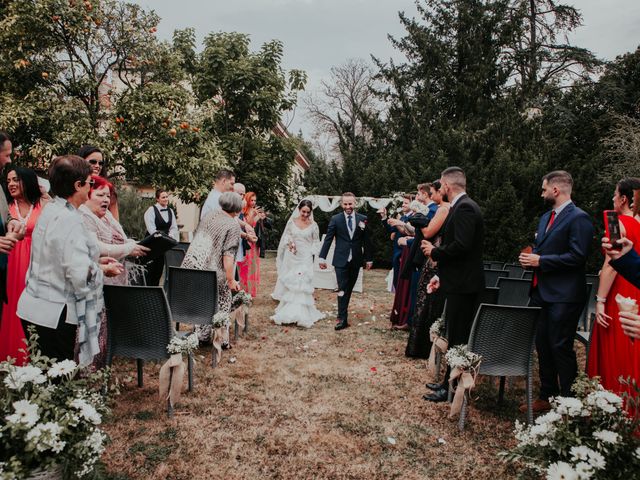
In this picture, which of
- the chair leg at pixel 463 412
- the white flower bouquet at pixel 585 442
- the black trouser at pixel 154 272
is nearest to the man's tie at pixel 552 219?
the chair leg at pixel 463 412

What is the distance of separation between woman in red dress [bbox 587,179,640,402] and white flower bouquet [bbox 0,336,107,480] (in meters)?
3.53

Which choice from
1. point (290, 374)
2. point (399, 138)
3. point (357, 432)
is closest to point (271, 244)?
point (399, 138)

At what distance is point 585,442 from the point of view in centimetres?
202

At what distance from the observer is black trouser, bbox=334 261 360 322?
7.17m

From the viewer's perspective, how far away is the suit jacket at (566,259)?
365cm

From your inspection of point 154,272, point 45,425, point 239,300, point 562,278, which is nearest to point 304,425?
point 45,425

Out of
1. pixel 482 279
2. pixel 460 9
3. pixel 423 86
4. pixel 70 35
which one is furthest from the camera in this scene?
pixel 423 86

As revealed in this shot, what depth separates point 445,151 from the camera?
17.0 metres

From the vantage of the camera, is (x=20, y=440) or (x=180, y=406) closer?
(x=20, y=440)

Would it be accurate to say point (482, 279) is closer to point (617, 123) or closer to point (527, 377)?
point (527, 377)

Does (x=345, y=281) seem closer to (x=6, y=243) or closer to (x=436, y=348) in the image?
(x=436, y=348)

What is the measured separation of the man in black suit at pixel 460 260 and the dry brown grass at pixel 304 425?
616 millimetres

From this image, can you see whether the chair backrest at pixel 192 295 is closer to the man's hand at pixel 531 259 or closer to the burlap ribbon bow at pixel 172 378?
the burlap ribbon bow at pixel 172 378

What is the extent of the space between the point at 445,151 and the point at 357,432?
1496cm
